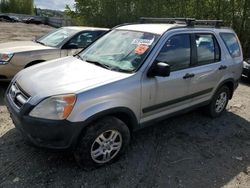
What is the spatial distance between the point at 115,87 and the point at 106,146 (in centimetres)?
75

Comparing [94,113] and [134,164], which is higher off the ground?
[94,113]

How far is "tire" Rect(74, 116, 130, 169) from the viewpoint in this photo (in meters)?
3.17

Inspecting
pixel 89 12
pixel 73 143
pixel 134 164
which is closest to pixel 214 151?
pixel 134 164

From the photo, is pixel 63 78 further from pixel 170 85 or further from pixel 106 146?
pixel 170 85

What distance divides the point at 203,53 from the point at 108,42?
1.54 metres

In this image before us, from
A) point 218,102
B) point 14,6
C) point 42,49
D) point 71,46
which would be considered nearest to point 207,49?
point 218,102

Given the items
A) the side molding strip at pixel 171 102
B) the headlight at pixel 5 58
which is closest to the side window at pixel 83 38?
the headlight at pixel 5 58

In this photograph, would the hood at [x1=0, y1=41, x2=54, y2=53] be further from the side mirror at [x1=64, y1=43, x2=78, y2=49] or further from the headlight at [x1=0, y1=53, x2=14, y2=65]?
the side mirror at [x1=64, y1=43, x2=78, y2=49]

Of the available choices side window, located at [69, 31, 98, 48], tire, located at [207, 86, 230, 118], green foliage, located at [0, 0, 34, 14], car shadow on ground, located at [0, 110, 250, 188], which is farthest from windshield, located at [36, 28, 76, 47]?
green foliage, located at [0, 0, 34, 14]

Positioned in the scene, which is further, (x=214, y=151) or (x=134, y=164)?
(x=214, y=151)

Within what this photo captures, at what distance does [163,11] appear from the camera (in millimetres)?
15109

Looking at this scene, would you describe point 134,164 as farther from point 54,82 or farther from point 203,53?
point 203,53

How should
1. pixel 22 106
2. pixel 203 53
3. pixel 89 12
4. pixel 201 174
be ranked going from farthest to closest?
1. pixel 89 12
2. pixel 203 53
3. pixel 201 174
4. pixel 22 106

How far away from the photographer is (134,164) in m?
3.59
